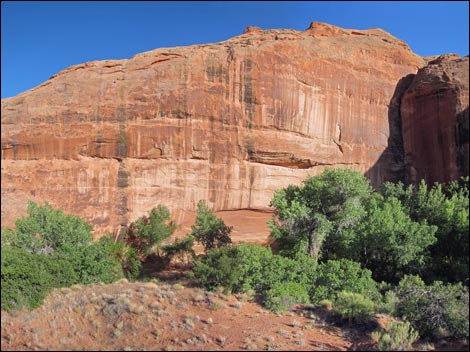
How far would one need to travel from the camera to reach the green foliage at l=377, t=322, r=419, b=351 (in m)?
10.5

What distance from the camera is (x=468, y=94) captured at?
73.4 ft

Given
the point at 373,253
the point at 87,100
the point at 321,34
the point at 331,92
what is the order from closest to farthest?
1. the point at 373,253
2. the point at 87,100
3. the point at 331,92
4. the point at 321,34

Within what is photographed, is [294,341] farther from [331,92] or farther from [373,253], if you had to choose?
[331,92]

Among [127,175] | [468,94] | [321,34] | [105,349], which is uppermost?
[321,34]

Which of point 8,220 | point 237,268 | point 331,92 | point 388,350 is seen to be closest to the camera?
point 388,350

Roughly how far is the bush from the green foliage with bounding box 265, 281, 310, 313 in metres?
1.58

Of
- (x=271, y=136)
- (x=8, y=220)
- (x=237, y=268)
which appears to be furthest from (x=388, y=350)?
(x=8, y=220)

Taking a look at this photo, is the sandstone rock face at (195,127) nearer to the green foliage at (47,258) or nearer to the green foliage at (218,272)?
the green foliage at (47,258)

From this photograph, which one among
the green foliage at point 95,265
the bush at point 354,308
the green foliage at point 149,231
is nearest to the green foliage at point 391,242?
the bush at point 354,308

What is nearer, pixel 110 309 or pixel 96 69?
pixel 110 309

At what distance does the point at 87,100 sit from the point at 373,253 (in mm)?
16418

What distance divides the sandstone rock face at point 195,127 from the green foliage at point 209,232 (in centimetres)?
227

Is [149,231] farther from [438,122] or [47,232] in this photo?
[438,122]

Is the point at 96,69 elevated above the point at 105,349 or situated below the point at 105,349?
above
